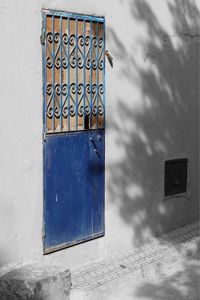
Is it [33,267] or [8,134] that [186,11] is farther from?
[33,267]

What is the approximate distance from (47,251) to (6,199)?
28.7 inches

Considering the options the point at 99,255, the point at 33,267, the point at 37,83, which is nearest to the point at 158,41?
the point at 37,83

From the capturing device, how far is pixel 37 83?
17.8ft

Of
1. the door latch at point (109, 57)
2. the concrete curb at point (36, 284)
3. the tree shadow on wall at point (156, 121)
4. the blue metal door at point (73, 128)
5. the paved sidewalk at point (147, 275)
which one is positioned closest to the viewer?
the concrete curb at point (36, 284)

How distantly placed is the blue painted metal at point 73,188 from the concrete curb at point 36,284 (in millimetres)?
878

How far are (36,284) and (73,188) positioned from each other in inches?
58.6

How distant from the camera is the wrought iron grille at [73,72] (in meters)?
5.55

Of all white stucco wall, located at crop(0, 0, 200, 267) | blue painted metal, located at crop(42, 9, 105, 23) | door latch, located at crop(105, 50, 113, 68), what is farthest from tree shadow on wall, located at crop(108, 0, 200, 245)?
blue painted metal, located at crop(42, 9, 105, 23)

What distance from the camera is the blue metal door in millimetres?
5594

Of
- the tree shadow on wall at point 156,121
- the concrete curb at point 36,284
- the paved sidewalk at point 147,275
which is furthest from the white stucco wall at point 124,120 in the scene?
the concrete curb at point 36,284

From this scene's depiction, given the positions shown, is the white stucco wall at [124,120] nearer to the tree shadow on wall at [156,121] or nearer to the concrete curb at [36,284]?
the tree shadow on wall at [156,121]

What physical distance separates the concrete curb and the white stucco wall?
56cm

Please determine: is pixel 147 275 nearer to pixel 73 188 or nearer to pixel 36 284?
pixel 73 188

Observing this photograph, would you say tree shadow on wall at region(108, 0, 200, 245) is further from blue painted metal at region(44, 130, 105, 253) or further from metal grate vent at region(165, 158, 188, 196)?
blue painted metal at region(44, 130, 105, 253)
